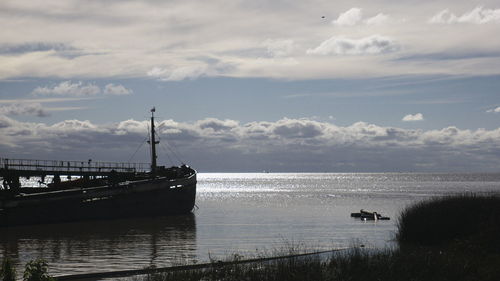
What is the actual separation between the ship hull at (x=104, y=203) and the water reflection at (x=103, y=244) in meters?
1.05

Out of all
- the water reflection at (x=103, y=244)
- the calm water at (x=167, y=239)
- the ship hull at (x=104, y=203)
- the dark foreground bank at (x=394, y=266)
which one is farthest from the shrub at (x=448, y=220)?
A: the ship hull at (x=104, y=203)

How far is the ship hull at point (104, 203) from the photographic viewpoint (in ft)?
196

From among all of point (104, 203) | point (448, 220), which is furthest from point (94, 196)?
point (448, 220)

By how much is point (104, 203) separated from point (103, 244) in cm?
1984

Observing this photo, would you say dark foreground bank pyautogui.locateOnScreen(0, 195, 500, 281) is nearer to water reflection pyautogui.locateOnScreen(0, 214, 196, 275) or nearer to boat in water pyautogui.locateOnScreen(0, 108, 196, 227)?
water reflection pyautogui.locateOnScreen(0, 214, 196, 275)

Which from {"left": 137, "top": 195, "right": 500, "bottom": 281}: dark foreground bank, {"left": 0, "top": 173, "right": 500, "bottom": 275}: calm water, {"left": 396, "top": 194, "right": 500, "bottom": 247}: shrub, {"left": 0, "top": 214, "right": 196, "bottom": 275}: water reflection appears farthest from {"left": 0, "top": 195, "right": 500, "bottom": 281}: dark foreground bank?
{"left": 0, "top": 214, "right": 196, "bottom": 275}: water reflection

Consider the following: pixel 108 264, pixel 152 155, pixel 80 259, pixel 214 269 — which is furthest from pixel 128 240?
pixel 152 155

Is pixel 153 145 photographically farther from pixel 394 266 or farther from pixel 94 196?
pixel 394 266

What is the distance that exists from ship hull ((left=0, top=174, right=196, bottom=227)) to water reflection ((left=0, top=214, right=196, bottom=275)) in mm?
1048

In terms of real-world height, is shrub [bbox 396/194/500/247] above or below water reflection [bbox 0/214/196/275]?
above

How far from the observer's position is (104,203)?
218 feet

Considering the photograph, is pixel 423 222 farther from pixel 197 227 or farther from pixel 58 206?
pixel 58 206

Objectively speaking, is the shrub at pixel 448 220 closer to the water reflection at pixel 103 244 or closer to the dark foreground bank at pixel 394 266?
the dark foreground bank at pixel 394 266

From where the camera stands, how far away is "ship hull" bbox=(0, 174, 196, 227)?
2357 inches
